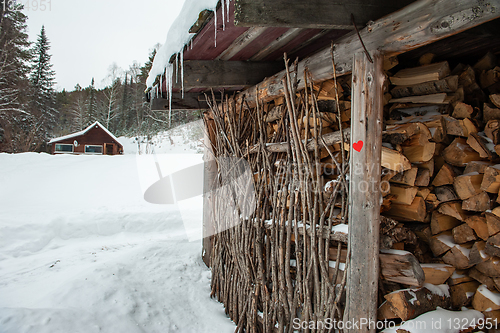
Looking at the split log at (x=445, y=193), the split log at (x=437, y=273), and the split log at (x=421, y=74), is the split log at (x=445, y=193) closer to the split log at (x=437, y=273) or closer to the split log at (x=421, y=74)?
the split log at (x=437, y=273)

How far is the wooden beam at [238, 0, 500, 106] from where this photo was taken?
119cm

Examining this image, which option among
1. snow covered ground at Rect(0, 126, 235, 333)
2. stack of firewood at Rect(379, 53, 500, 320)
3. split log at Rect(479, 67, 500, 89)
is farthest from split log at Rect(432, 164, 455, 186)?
snow covered ground at Rect(0, 126, 235, 333)

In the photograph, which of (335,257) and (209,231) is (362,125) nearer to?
(335,257)

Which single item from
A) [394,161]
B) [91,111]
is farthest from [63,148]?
[394,161]

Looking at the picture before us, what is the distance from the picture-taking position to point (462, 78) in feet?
6.61

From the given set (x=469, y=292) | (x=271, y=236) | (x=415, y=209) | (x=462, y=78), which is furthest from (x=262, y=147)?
(x=469, y=292)

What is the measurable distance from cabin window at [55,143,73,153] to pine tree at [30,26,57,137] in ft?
11.1

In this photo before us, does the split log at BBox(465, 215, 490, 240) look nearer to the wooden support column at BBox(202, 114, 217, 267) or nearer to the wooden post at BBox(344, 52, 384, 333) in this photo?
the wooden post at BBox(344, 52, 384, 333)

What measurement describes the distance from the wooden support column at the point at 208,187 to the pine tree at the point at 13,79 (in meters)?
14.0

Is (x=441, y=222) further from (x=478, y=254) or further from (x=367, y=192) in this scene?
(x=367, y=192)

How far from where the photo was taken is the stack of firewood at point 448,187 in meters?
1.66

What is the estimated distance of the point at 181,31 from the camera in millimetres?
2100

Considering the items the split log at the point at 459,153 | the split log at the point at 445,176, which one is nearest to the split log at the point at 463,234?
the split log at the point at 445,176

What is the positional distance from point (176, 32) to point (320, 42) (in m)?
1.23
